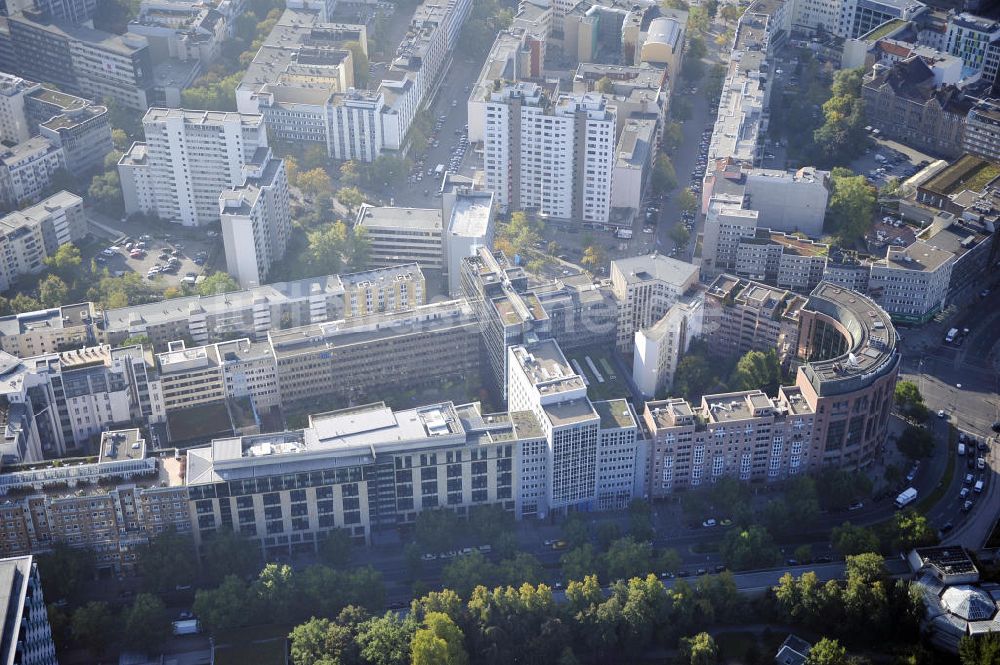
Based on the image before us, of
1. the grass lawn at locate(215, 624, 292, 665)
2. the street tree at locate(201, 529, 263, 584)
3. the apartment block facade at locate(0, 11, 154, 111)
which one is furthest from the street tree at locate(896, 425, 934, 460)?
the apartment block facade at locate(0, 11, 154, 111)

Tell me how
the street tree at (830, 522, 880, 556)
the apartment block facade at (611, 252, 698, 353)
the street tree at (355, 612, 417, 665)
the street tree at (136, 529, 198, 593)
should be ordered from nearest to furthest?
the street tree at (355, 612, 417, 665)
the street tree at (136, 529, 198, 593)
the street tree at (830, 522, 880, 556)
the apartment block facade at (611, 252, 698, 353)

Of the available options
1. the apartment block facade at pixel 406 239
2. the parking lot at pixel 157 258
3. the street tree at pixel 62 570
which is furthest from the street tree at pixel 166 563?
the apartment block facade at pixel 406 239

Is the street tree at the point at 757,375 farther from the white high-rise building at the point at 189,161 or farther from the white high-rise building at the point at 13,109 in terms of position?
the white high-rise building at the point at 13,109

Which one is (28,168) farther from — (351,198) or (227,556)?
(227,556)

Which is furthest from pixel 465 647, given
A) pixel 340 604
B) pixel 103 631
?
pixel 103 631

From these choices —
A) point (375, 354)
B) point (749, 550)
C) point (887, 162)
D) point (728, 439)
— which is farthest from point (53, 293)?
point (887, 162)

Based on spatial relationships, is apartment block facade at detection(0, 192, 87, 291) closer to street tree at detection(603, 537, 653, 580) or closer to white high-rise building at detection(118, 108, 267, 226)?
white high-rise building at detection(118, 108, 267, 226)

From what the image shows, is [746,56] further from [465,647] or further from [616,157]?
[465,647]
